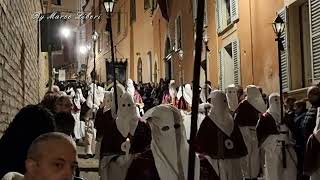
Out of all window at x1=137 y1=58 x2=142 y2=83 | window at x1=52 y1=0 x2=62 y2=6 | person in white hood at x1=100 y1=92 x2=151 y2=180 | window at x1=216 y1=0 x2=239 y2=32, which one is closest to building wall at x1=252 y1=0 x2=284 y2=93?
window at x1=216 y1=0 x2=239 y2=32

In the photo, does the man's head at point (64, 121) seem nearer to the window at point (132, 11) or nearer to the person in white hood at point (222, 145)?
the person in white hood at point (222, 145)

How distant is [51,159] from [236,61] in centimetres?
1309

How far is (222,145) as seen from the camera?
8055mm

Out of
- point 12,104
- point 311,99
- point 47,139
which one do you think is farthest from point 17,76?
point 47,139

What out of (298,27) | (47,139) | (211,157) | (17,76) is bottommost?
(211,157)

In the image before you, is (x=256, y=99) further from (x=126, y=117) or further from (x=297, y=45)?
(x=126, y=117)

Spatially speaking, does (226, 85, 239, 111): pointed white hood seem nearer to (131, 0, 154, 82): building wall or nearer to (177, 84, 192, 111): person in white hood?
(177, 84, 192, 111): person in white hood

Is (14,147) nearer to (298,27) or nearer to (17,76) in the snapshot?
(17,76)

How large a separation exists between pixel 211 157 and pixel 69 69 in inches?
1832

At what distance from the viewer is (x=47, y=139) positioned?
271 cm

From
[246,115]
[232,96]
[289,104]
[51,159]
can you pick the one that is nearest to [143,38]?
[232,96]

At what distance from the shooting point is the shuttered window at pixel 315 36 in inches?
427

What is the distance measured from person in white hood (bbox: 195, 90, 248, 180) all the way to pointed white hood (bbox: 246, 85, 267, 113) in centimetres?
232

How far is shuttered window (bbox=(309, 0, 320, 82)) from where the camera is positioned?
10836 millimetres
